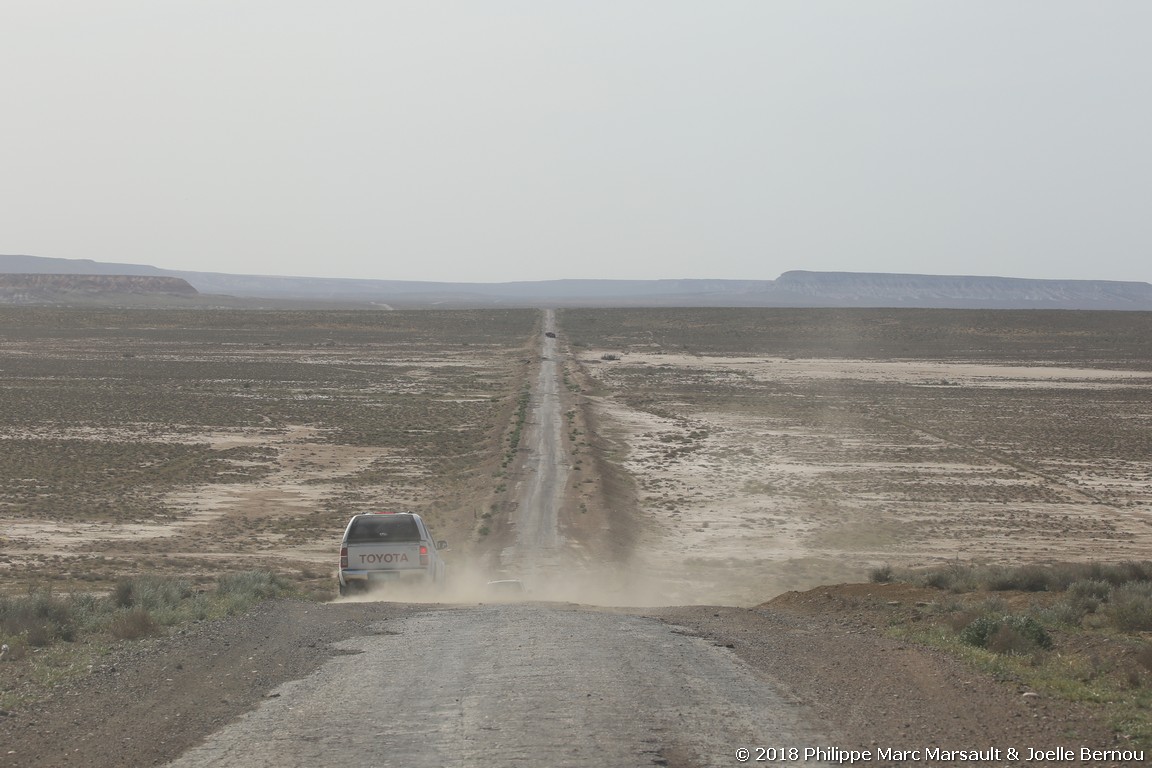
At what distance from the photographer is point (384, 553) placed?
16.8 m

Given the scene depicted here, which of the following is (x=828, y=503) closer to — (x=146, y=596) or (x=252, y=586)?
(x=252, y=586)

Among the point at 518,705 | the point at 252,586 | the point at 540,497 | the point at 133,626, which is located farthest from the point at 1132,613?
the point at 540,497

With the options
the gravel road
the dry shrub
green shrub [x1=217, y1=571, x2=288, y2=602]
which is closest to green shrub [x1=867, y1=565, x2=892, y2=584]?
the gravel road

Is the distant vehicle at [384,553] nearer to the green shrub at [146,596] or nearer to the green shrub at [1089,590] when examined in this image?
the green shrub at [146,596]

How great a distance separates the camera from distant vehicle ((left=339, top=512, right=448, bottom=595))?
16.7 metres

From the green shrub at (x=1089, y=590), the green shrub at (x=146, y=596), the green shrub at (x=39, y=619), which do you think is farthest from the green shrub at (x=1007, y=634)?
the green shrub at (x=39, y=619)

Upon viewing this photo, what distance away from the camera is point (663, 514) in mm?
27438

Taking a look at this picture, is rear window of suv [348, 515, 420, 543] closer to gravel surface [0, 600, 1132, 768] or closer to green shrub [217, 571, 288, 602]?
green shrub [217, 571, 288, 602]

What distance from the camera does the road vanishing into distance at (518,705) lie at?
719 centimetres

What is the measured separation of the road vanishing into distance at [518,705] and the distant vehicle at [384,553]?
14.5 ft

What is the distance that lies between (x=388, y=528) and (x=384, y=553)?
466 mm

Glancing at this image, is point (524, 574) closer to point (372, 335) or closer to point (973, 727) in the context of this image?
point (973, 727)

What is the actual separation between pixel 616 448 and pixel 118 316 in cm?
11629

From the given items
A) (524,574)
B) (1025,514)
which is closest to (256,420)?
(524,574)
